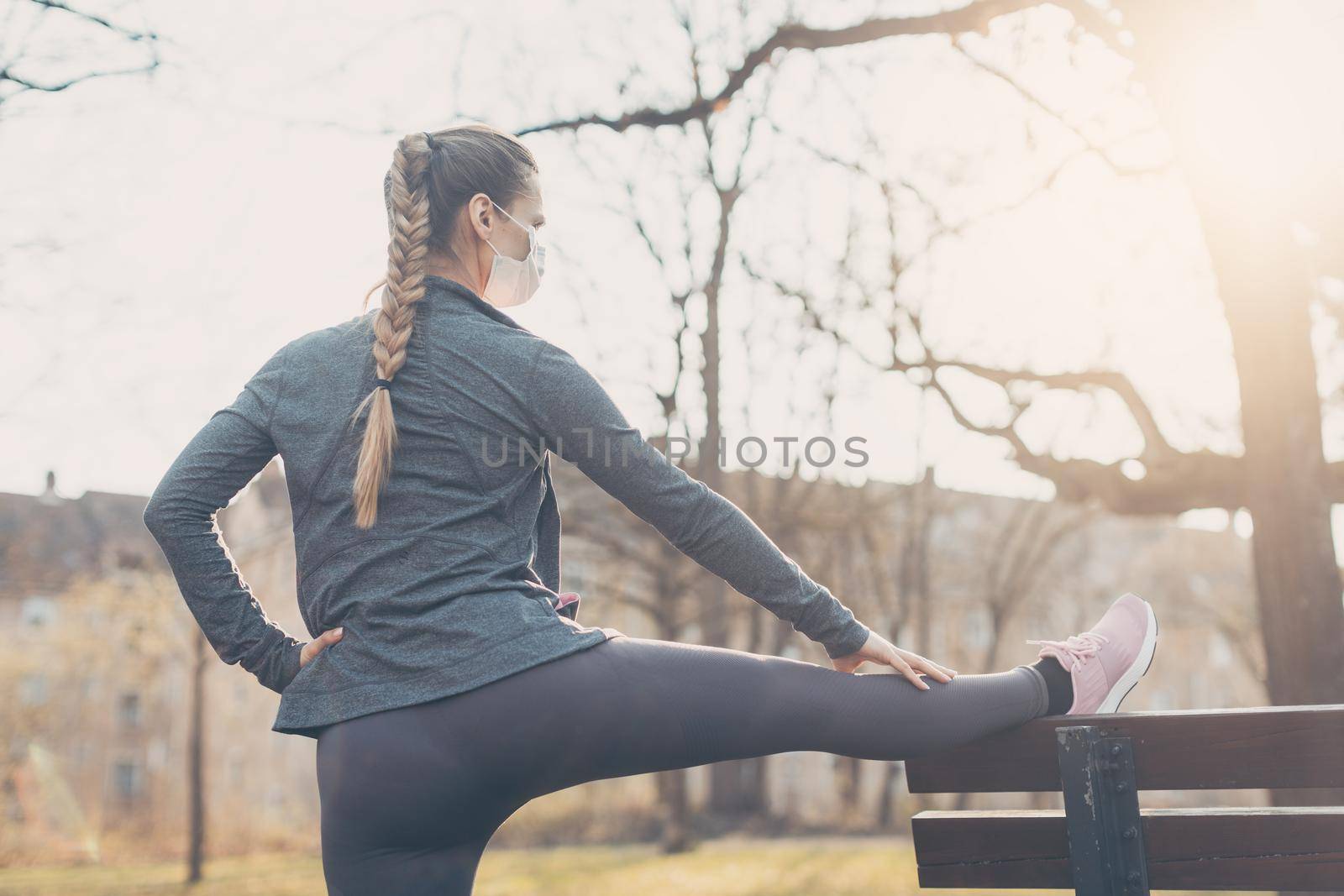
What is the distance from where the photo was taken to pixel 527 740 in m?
1.70

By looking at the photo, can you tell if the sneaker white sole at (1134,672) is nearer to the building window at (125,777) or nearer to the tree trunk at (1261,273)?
the tree trunk at (1261,273)

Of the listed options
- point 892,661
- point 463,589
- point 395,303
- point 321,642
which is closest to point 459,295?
point 395,303

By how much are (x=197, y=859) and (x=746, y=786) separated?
11854mm

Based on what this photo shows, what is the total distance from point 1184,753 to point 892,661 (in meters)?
0.53

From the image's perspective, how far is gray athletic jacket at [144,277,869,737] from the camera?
1753 millimetres

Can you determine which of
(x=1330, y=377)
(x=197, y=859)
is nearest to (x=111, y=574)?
(x=197, y=859)

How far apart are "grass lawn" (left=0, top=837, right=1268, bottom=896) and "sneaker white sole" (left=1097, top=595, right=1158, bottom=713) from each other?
8.60m

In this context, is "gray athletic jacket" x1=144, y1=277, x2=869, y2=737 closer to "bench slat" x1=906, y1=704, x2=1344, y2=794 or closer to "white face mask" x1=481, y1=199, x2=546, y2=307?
"white face mask" x1=481, y1=199, x2=546, y2=307

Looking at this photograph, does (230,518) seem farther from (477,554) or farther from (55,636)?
(477,554)

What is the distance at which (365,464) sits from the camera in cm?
175

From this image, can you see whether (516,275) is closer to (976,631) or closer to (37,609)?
(976,631)

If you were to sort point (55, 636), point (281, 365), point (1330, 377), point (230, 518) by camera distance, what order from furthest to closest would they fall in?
point (55, 636) < point (230, 518) < point (1330, 377) < point (281, 365)

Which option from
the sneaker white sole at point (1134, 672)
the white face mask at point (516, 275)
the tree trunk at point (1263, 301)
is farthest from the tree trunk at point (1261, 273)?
the white face mask at point (516, 275)

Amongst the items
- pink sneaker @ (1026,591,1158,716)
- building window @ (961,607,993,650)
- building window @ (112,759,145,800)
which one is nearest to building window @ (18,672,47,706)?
building window @ (112,759,145,800)
